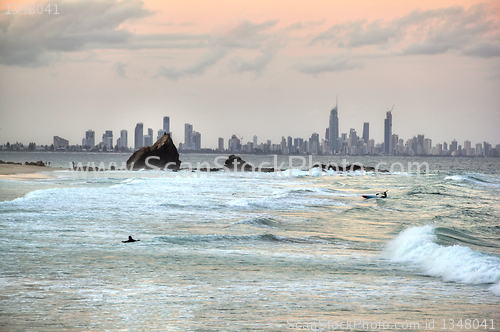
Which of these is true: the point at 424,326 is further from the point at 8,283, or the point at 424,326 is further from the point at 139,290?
the point at 8,283

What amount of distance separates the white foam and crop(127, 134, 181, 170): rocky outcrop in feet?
257

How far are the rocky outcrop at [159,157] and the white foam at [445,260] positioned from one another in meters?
78.3

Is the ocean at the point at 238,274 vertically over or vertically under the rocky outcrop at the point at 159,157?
under

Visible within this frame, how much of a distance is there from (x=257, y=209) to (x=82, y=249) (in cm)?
1499

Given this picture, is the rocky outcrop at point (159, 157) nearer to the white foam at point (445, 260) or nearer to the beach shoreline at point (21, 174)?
the beach shoreline at point (21, 174)

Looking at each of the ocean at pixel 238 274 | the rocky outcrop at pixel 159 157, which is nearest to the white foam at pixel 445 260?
the ocean at pixel 238 274

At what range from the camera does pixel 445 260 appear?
531 inches

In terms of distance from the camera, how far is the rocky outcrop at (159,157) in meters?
92.6

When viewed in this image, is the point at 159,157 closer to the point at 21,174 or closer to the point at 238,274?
the point at 21,174

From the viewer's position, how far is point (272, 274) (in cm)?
1174

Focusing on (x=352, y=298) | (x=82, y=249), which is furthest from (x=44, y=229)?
(x=352, y=298)

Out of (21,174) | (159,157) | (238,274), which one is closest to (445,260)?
(238,274)

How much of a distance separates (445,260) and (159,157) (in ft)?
273

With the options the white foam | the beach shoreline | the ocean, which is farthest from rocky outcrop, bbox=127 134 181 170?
the white foam
